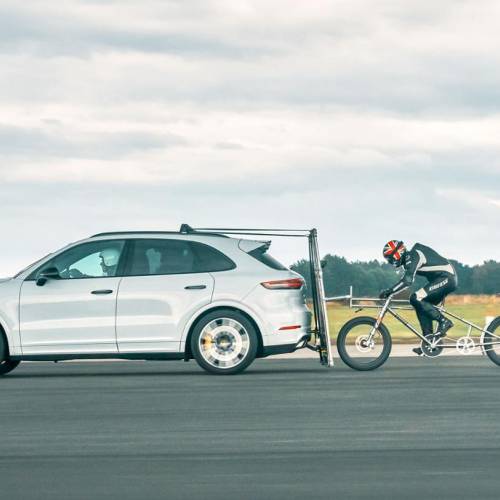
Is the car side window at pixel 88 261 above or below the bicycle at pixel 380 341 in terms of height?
above

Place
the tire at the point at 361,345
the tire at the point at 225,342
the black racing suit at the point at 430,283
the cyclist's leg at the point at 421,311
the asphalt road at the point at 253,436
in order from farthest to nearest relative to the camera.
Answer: the cyclist's leg at the point at 421,311, the black racing suit at the point at 430,283, the tire at the point at 361,345, the tire at the point at 225,342, the asphalt road at the point at 253,436

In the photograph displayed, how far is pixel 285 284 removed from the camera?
1748 centimetres

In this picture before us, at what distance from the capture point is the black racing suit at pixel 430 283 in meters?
18.3

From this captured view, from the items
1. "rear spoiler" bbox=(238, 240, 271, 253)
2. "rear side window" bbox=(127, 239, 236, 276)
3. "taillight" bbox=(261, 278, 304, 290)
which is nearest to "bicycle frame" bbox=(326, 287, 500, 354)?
"taillight" bbox=(261, 278, 304, 290)

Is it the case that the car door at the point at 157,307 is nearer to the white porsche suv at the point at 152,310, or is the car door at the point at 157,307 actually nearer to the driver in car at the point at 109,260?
the white porsche suv at the point at 152,310

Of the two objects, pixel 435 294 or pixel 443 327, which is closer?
pixel 443 327

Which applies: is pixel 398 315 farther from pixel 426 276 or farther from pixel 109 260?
pixel 109 260

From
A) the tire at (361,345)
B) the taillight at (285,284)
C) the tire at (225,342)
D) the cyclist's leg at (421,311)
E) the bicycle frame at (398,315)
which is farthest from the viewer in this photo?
the cyclist's leg at (421,311)

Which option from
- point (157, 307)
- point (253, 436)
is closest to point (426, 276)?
point (157, 307)

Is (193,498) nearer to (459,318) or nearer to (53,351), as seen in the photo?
(53,351)

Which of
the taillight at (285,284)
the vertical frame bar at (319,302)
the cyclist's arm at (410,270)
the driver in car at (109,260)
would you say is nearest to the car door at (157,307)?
the driver in car at (109,260)

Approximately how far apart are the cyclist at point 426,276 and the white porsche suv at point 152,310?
5.59 feet

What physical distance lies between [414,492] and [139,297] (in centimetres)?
982

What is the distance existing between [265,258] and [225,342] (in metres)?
1.28
